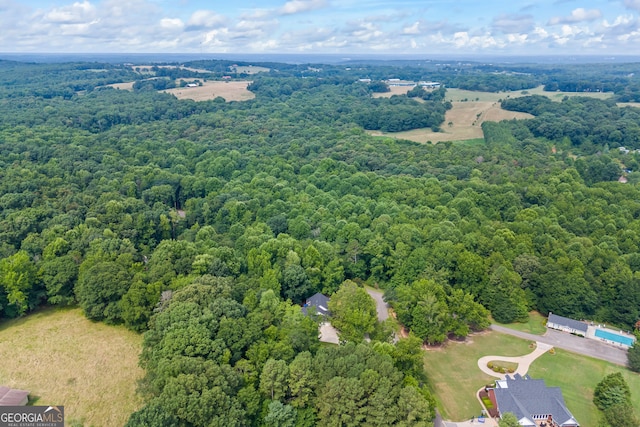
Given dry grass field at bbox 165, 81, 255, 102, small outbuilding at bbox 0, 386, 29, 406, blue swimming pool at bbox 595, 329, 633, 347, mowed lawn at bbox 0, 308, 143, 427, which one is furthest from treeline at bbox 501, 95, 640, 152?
small outbuilding at bbox 0, 386, 29, 406

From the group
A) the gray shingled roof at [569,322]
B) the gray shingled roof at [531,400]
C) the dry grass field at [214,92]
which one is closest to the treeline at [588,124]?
the gray shingled roof at [569,322]

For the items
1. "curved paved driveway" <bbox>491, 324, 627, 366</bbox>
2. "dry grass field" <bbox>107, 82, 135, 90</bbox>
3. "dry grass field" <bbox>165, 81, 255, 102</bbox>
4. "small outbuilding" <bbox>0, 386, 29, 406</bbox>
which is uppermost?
"dry grass field" <bbox>107, 82, 135, 90</bbox>

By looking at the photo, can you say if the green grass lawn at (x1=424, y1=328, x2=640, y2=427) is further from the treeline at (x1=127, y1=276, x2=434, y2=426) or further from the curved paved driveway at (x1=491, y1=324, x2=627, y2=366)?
the treeline at (x1=127, y1=276, x2=434, y2=426)

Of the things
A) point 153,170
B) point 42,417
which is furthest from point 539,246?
point 153,170

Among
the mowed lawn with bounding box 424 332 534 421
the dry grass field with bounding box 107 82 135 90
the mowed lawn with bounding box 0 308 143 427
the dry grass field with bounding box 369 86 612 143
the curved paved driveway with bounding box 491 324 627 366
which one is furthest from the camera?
the dry grass field with bounding box 107 82 135 90

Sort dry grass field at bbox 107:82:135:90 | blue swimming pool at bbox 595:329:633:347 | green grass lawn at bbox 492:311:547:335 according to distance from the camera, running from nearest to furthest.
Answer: blue swimming pool at bbox 595:329:633:347
green grass lawn at bbox 492:311:547:335
dry grass field at bbox 107:82:135:90

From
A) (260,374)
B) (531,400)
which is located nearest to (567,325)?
(531,400)
